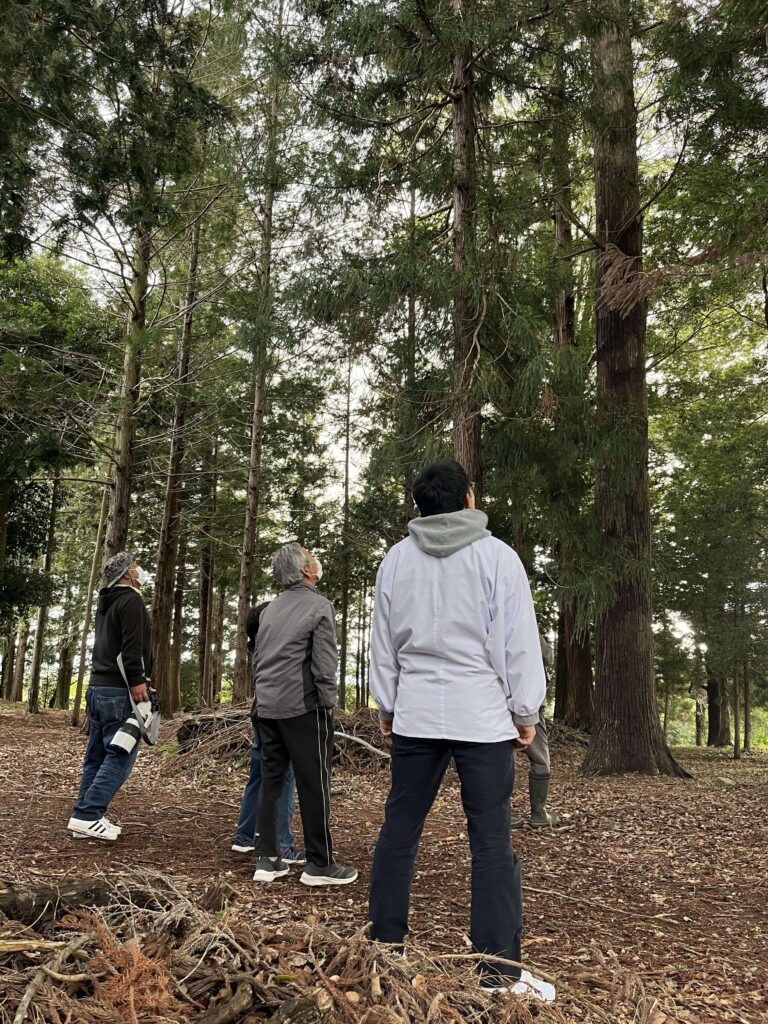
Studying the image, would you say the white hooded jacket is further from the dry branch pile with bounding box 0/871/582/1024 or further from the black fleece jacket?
the black fleece jacket

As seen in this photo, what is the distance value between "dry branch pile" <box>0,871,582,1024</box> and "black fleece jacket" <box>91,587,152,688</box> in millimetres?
2453

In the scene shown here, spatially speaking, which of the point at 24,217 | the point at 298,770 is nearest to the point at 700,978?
the point at 298,770

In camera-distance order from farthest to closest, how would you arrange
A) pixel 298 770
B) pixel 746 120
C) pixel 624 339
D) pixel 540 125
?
pixel 624 339, pixel 540 125, pixel 746 120, pixel 298 770

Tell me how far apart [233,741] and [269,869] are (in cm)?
478

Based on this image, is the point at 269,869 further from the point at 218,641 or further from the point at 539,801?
the point at 218,641

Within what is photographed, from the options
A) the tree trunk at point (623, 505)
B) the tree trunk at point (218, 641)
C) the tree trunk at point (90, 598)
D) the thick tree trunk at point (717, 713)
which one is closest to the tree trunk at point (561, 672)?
the thick tree trunk at point (717, 713)

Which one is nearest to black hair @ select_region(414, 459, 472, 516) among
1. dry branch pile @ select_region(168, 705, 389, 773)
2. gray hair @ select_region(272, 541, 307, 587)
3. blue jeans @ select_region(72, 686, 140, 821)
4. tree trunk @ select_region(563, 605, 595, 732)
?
gray hair @ select_region(272, 541, 307, 587)

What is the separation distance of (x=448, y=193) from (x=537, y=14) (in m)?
1.93

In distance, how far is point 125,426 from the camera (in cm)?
1152

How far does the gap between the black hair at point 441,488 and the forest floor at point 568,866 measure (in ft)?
5.70

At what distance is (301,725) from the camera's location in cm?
445

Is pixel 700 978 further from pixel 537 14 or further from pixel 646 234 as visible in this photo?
pixel 646 234

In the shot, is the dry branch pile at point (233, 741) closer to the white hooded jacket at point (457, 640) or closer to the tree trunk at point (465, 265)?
the tree trunk at point (465, 265)

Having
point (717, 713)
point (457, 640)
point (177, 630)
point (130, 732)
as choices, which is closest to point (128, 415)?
point (130, 732)
